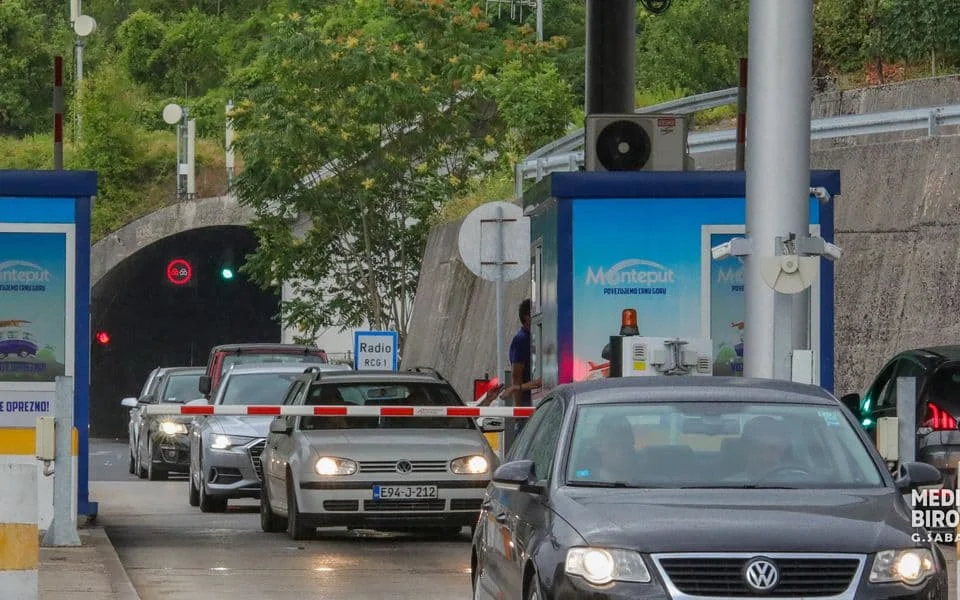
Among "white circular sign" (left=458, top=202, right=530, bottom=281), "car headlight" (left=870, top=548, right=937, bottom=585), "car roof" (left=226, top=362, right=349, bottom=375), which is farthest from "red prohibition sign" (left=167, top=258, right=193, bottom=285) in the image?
→ "car headlight" (left=870, top=548, right=937, bottom=585)

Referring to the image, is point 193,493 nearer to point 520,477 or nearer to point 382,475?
point 382,475

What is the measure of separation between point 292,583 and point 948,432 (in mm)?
5320

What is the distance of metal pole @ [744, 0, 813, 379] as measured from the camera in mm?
14562

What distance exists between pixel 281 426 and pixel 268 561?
2758mm

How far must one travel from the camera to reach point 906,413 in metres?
13.9

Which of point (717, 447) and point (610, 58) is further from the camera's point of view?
point (610, 58)

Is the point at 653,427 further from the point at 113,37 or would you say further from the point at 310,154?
the point at 113,37

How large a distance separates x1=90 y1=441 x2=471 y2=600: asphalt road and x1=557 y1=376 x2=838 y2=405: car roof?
366cm

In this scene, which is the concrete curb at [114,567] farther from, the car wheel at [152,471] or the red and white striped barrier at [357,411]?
the car wheel at [152,471]

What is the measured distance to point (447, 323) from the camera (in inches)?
1607

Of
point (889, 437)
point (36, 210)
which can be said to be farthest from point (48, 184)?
point (889, 437)

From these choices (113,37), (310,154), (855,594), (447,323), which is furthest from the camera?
(113,37)

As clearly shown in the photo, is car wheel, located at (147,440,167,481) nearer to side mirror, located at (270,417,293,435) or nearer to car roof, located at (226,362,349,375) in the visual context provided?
car roof, located at (226,362,349,375)

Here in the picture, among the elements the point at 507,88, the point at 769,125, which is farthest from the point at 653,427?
the point at 507,88
